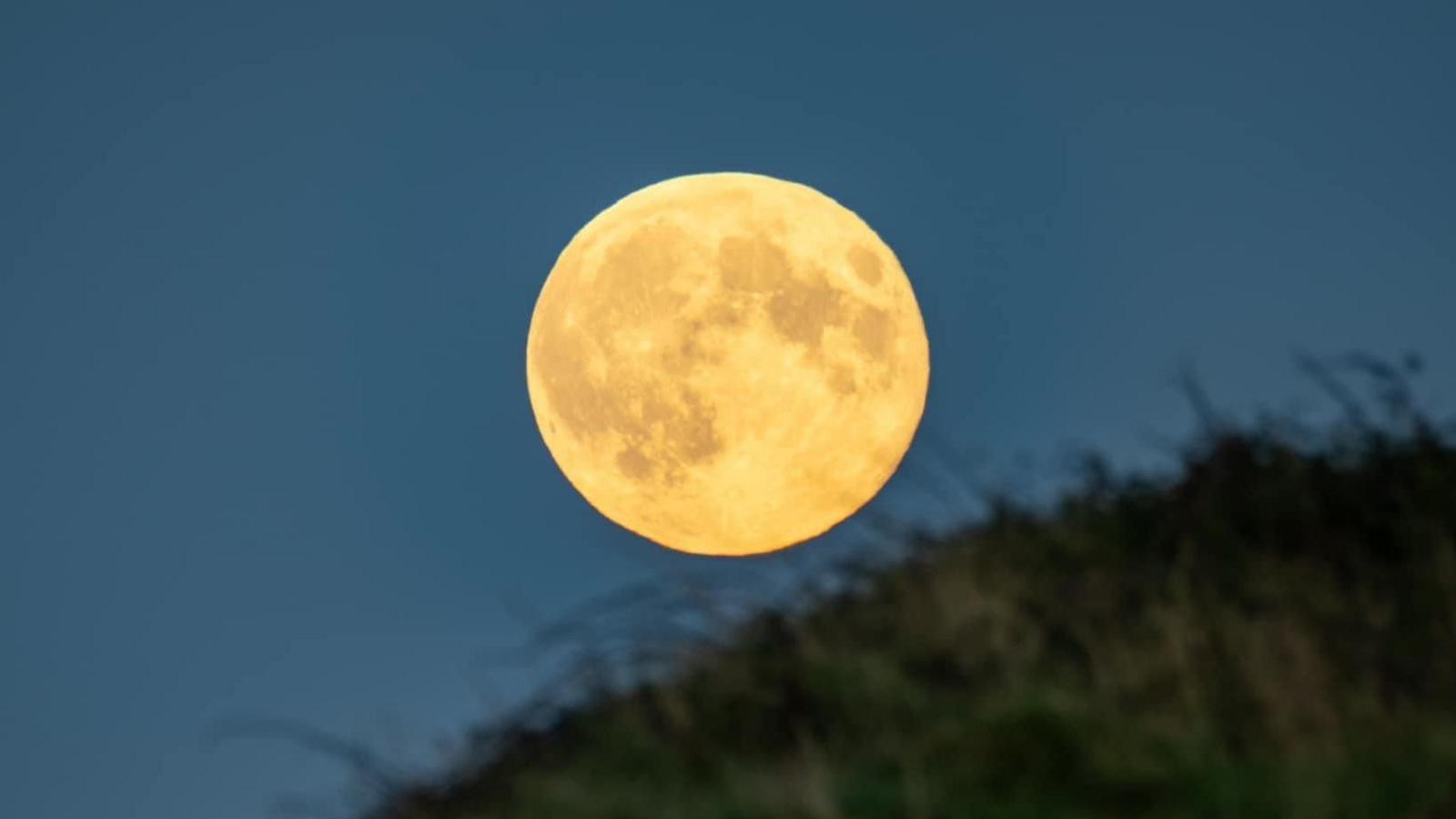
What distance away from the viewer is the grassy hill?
5414 mm

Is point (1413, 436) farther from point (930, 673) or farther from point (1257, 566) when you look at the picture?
point (930, 673)

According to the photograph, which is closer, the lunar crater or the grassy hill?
the grassy hill

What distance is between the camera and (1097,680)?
6.28 m

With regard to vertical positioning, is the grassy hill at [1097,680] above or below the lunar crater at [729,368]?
below

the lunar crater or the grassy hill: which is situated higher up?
the lunar crater

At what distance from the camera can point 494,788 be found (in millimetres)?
6844

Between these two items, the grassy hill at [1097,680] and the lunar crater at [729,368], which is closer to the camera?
the grassy hill at [1097,680]

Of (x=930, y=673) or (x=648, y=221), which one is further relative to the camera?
(x=648, y=221)

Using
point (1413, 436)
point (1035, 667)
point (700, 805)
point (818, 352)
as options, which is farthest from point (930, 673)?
point (818, 352)

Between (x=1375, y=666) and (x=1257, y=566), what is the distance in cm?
96

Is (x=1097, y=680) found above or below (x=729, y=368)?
below

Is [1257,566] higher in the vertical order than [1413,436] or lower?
lower

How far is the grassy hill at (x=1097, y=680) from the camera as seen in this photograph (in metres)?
5.41

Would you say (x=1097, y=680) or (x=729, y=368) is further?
(x=729, y=368)
